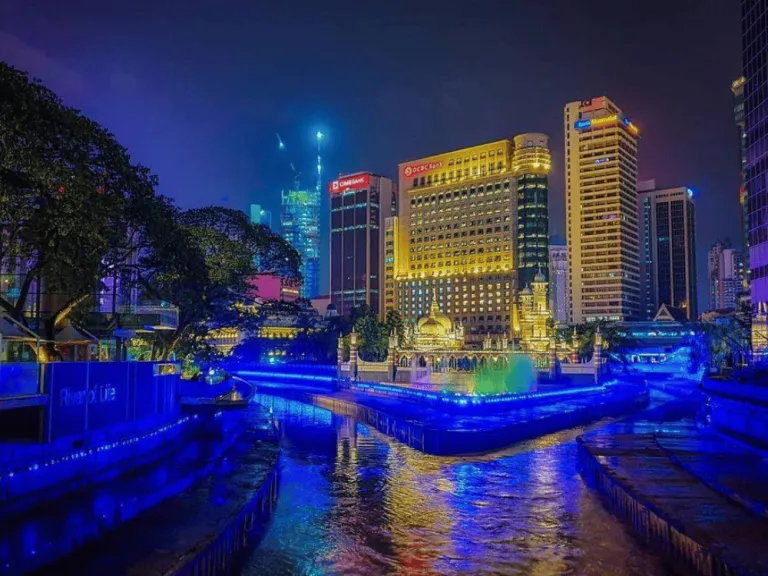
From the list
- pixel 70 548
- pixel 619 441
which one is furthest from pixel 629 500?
pixel 70 548

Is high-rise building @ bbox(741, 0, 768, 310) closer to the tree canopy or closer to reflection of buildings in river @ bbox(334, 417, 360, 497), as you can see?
reflection of buildings in river @ bbox(334, 417, 360, 497)

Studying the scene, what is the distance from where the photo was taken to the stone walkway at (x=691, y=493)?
16.6m

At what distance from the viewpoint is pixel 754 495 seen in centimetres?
2052

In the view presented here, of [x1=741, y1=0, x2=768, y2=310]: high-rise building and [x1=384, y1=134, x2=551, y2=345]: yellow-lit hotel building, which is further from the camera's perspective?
[x1=384, y1=134, x2=551, y2=345]: yellow-lit hotel building

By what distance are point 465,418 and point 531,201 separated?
146 metres

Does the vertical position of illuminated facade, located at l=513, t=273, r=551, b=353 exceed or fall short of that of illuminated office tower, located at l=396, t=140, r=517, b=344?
it falls short

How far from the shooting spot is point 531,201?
185 metres

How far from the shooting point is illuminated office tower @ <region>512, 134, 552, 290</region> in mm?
182125

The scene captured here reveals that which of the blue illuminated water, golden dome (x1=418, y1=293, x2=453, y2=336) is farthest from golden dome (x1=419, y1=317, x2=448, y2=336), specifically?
the blue illuminated water

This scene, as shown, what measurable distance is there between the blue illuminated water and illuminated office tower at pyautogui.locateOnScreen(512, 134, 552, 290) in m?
149

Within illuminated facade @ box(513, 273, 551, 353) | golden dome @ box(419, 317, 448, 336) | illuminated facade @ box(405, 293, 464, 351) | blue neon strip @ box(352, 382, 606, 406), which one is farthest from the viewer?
golden dome @ box(419, 317, 448, 336)

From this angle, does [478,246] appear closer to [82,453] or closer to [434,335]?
[434,335]

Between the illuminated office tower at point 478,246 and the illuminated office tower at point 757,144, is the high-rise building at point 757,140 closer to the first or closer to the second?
the illuminated office tower at point 757,144

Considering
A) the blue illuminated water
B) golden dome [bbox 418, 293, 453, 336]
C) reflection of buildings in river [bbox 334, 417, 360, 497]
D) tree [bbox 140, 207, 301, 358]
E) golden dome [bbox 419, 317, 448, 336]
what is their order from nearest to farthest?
1. the blue illuminated water
2. reflection of buildings in river [bbox 334, 417, 360, 497]
3. tree [bbox 140, 207, 301, 358]
4. golden dome [bbox 419, 317, 448, 336]
5. golden dome [bbox 418, 293, 453, 336]
